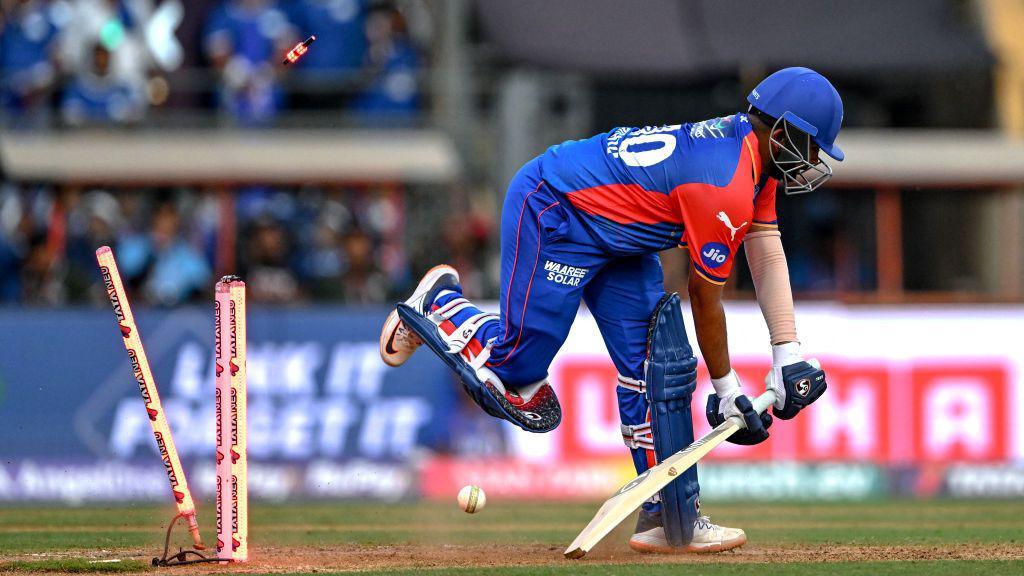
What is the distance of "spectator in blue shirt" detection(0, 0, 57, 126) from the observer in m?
15.7

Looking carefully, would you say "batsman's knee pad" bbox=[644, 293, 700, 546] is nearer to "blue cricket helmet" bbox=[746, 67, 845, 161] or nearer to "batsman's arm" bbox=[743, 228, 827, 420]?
"batsman's arm" bbox=[743, 228, 827, 420]

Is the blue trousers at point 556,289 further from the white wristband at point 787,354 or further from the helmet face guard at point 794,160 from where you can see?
the helmet face guard at point 794,160

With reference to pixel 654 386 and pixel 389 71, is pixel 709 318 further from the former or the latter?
pixel 389 71

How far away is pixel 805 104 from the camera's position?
273 inches

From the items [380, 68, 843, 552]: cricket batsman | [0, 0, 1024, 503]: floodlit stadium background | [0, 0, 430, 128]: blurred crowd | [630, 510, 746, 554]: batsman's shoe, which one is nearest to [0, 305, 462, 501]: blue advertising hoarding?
[0, 0, 1024, 503]: floodlit stadium background

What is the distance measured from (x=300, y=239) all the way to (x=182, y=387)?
2.59 m

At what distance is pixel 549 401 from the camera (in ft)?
24.8

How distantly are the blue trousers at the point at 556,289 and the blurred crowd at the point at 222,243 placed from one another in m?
5.75

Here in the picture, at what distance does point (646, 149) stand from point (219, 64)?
9.45 metres

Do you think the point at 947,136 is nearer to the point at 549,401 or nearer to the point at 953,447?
the point at 953,447

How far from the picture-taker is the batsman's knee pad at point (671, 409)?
7254 millimetres

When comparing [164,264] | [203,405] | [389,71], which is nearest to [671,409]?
[203,405]

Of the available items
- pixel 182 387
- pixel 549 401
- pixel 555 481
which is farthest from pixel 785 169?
pixel 182 387

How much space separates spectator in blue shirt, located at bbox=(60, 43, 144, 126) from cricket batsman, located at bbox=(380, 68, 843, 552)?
8.93 m
